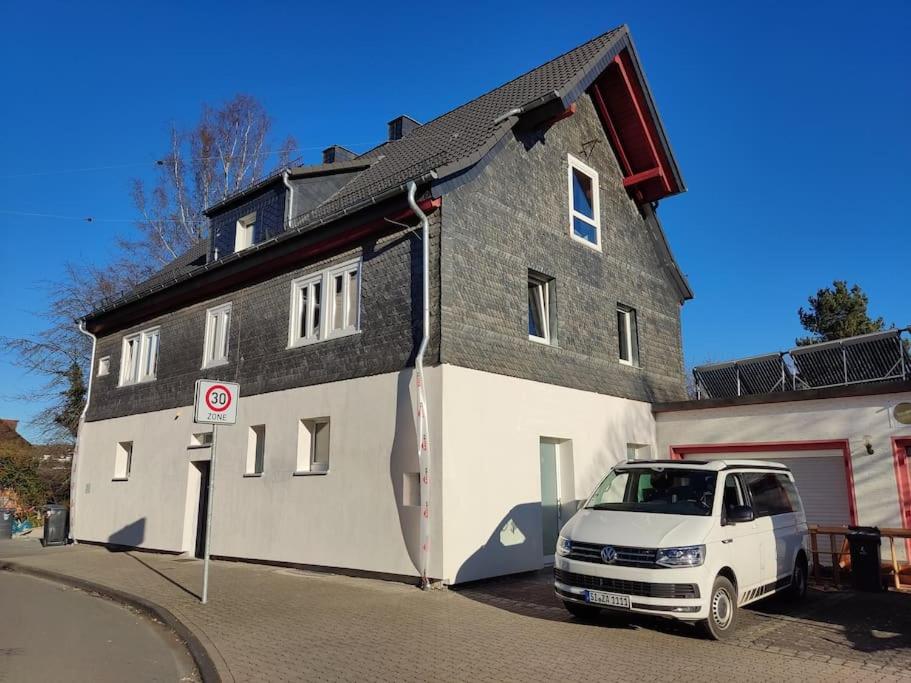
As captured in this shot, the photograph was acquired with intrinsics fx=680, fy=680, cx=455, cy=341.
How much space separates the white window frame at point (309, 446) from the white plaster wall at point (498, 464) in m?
3.10

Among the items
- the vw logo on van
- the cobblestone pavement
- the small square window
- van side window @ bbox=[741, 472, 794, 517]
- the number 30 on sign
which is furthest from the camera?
the small square window

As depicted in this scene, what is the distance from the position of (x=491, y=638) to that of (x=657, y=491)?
8.47 feet

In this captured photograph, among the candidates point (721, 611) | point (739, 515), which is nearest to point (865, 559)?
point (739, 515)

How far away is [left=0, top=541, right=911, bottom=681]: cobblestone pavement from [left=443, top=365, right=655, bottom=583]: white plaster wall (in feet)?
2.17

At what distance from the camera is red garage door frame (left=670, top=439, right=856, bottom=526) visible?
12.3 meters

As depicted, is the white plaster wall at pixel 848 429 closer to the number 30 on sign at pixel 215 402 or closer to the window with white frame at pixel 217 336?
the number 30 on sign at pixel 215 402

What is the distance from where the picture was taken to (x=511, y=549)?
11.2m

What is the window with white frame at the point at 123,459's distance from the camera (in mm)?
18234

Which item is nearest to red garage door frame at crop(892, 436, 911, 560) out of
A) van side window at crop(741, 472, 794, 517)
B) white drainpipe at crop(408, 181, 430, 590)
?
van side window at crop(741, 472, 794, 517)

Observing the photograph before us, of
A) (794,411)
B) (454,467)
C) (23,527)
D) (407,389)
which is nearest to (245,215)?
(407,389)

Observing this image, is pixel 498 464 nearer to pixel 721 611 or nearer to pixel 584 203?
pixel 721 611

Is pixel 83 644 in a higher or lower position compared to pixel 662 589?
lower

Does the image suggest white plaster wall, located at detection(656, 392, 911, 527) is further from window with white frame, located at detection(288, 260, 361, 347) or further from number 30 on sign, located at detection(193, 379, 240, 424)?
number 30 on sign, located at detection(193, 379, 240, 424)

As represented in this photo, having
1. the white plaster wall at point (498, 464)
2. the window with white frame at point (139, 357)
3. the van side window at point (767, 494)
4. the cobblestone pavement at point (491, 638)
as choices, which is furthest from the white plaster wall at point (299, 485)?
the van side window at point (767, 494)
